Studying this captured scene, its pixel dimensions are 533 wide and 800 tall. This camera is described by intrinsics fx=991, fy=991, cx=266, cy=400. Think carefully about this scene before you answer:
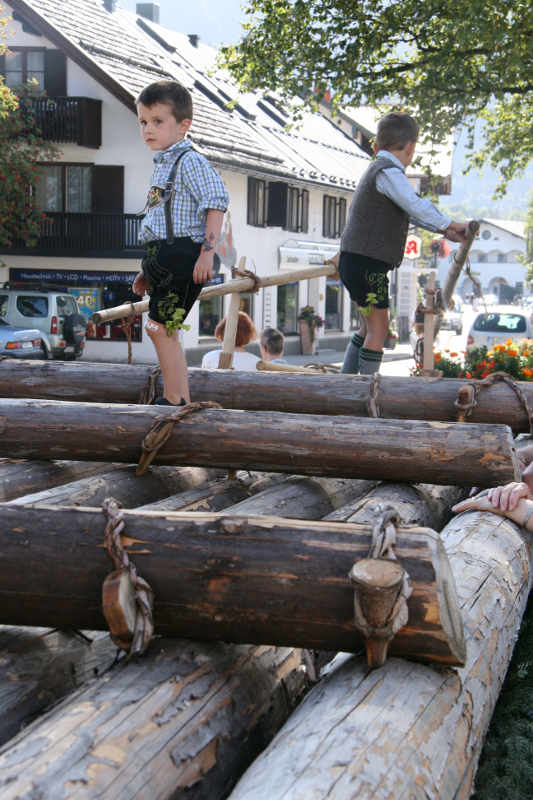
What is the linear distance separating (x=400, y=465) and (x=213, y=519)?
173 cm

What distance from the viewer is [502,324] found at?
73.5 feet

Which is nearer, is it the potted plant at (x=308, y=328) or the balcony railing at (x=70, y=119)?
the balcony railing at (x=70, y=119)

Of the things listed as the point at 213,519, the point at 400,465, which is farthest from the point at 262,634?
the point at 400,465

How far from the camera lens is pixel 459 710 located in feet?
7.95

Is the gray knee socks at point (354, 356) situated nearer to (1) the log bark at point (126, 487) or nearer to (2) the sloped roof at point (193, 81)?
(1) the log bark at point (126, 487)

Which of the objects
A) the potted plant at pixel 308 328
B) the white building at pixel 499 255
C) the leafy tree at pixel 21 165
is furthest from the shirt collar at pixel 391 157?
the white building at pixel 499 255

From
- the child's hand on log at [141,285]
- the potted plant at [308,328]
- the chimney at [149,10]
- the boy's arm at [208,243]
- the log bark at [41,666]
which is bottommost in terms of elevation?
the potted plant at [308,328]

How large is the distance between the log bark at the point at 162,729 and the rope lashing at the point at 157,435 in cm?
167

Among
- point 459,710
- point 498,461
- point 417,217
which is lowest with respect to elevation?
point 459,710

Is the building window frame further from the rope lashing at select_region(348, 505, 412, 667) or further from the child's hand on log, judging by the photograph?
the rope lashing at select_region(348, 505, 412, 667)

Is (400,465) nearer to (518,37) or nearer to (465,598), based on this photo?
(465,598)

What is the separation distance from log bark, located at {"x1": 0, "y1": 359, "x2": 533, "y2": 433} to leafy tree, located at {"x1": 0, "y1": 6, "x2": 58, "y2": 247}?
20.6 m

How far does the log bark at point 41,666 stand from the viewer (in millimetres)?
2482

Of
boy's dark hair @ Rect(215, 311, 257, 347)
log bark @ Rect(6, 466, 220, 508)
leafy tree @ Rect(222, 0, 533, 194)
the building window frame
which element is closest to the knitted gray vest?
boy's dark hair @ Rect(215, 311, 257, 347)
